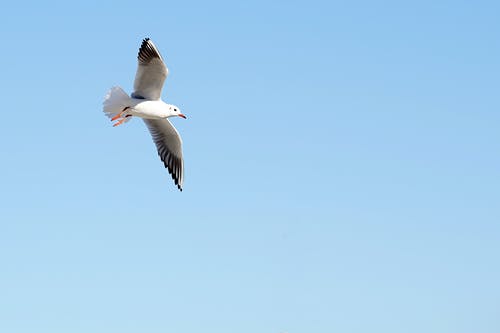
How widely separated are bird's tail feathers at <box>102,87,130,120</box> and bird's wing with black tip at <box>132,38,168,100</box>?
0.36m

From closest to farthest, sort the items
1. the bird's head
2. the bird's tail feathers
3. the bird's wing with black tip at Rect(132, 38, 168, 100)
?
the bird's wing with black tip at Rect(132, 38, 168, 100), the bird's tail feathers, the bird's head

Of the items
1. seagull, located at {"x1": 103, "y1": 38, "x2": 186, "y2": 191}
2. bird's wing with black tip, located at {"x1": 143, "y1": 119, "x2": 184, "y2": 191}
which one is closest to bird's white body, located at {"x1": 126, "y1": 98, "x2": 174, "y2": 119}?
seagull, located at {"x1": 103, "y1": 38, "x2": 186, "y2": 191}

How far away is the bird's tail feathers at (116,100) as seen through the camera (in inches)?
977

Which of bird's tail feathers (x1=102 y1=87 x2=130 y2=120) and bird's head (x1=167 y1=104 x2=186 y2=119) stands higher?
bird's head (x1=167 y1=104 x2=186 y2=119)

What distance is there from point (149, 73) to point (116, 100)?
48.1 inches

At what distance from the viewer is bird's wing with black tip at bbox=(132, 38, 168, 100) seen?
79.1ft

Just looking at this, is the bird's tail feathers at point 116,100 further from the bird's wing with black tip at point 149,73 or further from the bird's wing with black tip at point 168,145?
the bird's wing with black tip at point 168,145

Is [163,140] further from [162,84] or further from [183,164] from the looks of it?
[162,84]

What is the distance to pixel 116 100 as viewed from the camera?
24875mm

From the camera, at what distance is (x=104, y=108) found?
81.8 feet

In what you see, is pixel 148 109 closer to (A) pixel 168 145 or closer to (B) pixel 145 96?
(B) pixel 145 96

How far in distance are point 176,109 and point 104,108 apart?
2.30 metres

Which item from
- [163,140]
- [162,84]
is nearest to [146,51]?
[162,84]

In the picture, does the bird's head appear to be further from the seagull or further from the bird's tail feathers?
the bird's tail feathers
